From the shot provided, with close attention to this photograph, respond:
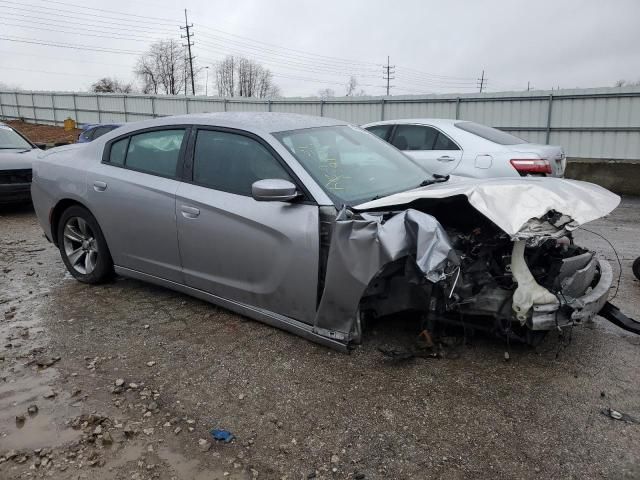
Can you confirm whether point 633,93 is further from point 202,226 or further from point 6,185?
point 6,185

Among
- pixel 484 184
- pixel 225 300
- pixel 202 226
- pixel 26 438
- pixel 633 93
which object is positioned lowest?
pixel 26 438

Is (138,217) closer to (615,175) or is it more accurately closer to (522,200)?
(522,200)

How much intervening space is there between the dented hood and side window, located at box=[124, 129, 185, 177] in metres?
1.70

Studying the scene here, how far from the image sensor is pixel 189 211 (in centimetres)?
399

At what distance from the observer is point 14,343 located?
3.90 m

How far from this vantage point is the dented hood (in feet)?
10.2

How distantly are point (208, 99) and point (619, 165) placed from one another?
1797 cm

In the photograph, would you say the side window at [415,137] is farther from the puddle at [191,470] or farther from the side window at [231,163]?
the puddle at [191,470]

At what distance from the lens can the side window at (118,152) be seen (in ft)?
15.4

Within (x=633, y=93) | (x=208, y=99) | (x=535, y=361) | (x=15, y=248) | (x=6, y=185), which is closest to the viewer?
(x=535, y=361)

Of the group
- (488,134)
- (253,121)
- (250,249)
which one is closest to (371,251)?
(250,249)

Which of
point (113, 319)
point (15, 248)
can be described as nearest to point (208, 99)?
point (15, 248)

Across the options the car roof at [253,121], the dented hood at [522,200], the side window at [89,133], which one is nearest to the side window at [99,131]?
the side window at [89,133]

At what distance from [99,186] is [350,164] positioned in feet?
7.39
